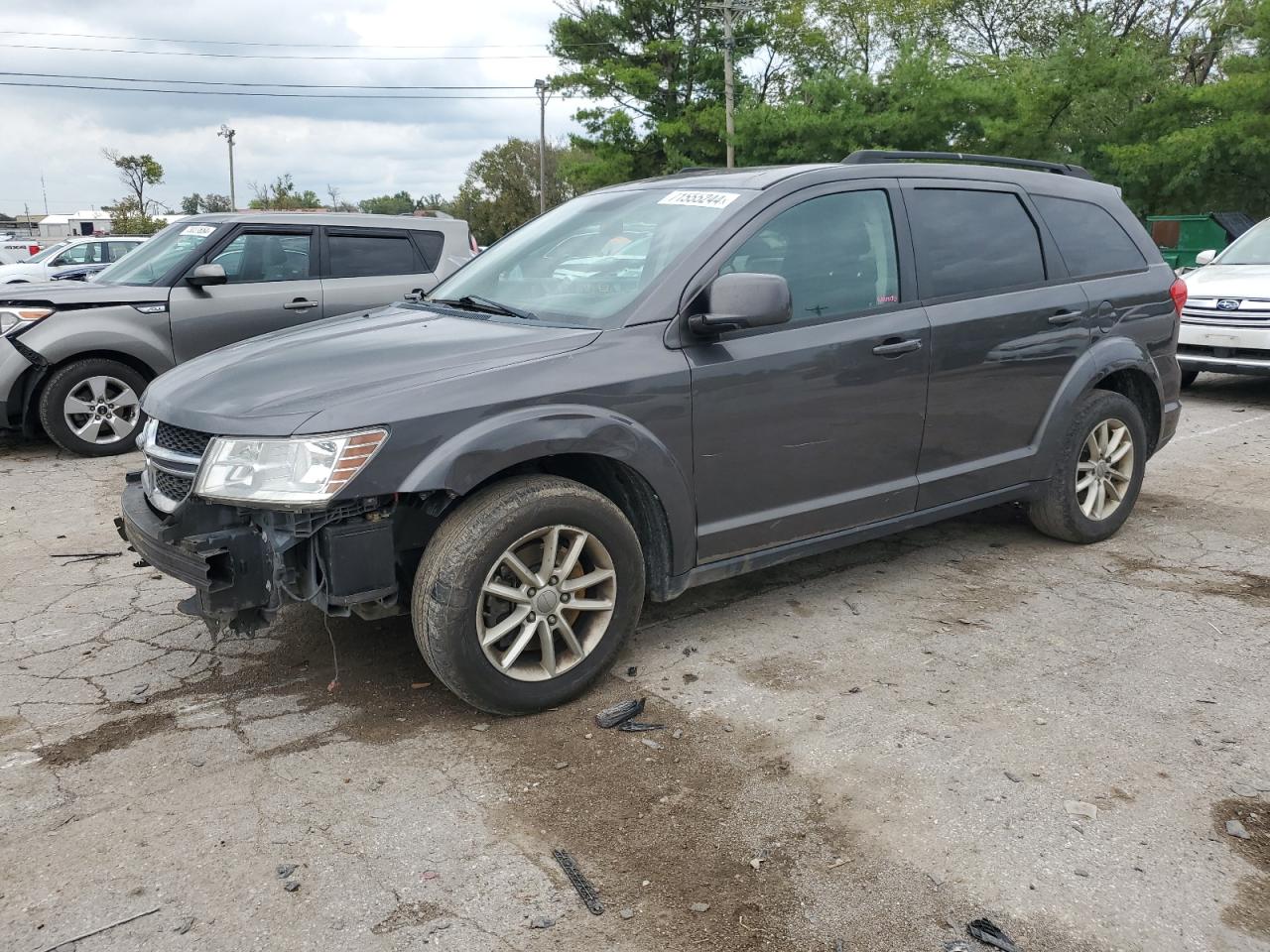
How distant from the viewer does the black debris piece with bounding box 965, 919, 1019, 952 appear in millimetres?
2361

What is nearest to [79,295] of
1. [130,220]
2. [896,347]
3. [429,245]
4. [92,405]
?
[92,405]

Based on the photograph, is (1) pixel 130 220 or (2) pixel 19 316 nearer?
(2) pixel 19 316

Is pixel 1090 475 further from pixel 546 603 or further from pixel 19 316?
pixel 19 316

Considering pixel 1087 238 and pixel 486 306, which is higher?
pixel 1087 238

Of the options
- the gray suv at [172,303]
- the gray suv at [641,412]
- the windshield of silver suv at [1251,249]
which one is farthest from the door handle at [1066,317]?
the windshield of silver suv at [1251,249]

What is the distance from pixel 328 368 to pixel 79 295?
5.52 meters

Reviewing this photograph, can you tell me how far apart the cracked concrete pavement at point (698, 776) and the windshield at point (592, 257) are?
1328 mm

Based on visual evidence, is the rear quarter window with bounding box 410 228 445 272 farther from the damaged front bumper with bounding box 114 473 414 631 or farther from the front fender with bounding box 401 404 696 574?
the damaged front bumper with bounding box 114 473 414 631

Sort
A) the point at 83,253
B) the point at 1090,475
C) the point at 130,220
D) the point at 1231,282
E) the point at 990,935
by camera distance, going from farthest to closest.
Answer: the point at 130,220 < the point at 83,253 < the point at 1231,282 < the point at 1090,475 < the point at 990,935

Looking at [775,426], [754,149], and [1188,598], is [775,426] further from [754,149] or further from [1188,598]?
[754,149]

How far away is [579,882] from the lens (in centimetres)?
261

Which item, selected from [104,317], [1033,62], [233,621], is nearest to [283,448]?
[233,621]

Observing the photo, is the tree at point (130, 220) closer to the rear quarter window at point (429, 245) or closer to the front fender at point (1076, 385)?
the rear quarter window at point (429, 245)

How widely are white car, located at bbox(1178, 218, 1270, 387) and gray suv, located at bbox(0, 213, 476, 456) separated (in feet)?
22.6
